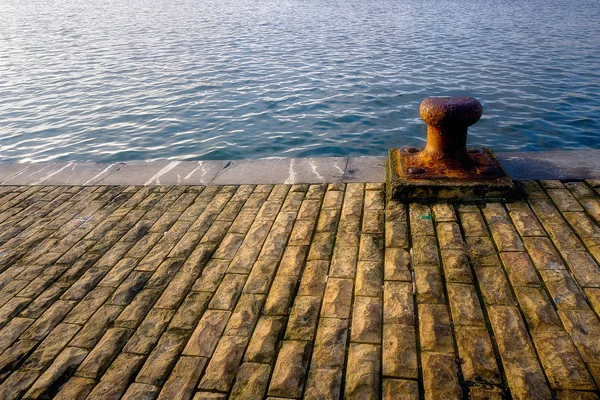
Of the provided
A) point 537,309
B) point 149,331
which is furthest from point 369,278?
point 149,331

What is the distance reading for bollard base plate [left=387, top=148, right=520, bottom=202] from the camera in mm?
3797

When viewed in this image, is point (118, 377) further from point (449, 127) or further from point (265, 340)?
point (449, 127)

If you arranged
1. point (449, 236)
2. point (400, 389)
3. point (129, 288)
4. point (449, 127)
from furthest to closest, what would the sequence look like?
1. point (449, 127)
2. point (449, 236)
3. point (129, 288)
4. point (400, 389)

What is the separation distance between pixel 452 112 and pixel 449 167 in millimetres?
535

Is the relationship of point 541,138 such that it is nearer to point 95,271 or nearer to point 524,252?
point 524,252

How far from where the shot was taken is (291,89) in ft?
36.1

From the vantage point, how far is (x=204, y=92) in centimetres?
1119

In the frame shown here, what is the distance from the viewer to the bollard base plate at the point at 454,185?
12.5 ft

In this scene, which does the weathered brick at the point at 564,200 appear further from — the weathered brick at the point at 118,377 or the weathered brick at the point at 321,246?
the weathered brick at the point at 118,377

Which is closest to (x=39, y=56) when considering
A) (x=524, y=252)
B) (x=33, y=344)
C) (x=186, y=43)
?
(x=186, y=43)

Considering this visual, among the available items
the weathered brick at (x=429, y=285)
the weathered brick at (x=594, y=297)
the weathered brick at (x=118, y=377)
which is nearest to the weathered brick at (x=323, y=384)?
the weathered brick at (x=429, y=285)

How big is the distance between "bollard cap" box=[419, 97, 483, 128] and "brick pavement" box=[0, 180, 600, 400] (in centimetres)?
81

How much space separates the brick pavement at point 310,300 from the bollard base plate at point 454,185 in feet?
0.40

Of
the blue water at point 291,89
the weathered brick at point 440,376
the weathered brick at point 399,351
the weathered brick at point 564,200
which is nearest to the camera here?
the weathered brick at point 440,376
